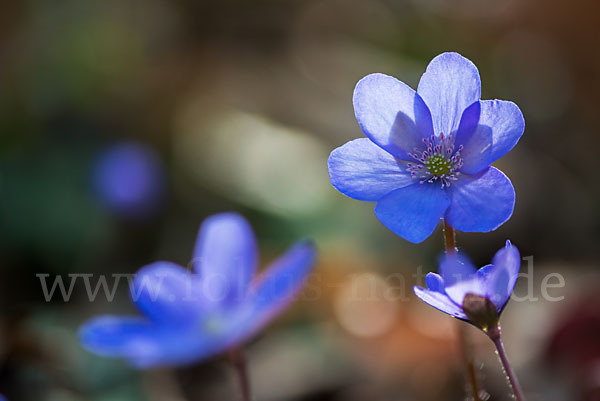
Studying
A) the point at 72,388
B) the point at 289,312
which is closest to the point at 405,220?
the point at 72,388

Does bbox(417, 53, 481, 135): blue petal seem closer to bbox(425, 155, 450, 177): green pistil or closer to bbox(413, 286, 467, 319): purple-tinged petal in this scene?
Answer: bbox(425, 155, 450, 177): green pistil

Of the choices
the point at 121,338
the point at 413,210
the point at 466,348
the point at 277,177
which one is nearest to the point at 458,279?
the point at 413,210

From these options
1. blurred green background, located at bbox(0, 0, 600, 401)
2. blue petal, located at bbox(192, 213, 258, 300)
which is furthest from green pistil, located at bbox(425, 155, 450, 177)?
blurred green background, located at bbox(0, 0, 600, 401)

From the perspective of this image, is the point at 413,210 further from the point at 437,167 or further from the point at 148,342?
the point at 148,342

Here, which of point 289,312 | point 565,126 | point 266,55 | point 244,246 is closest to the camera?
point 244,246

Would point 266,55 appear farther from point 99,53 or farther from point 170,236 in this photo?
point 170,236
